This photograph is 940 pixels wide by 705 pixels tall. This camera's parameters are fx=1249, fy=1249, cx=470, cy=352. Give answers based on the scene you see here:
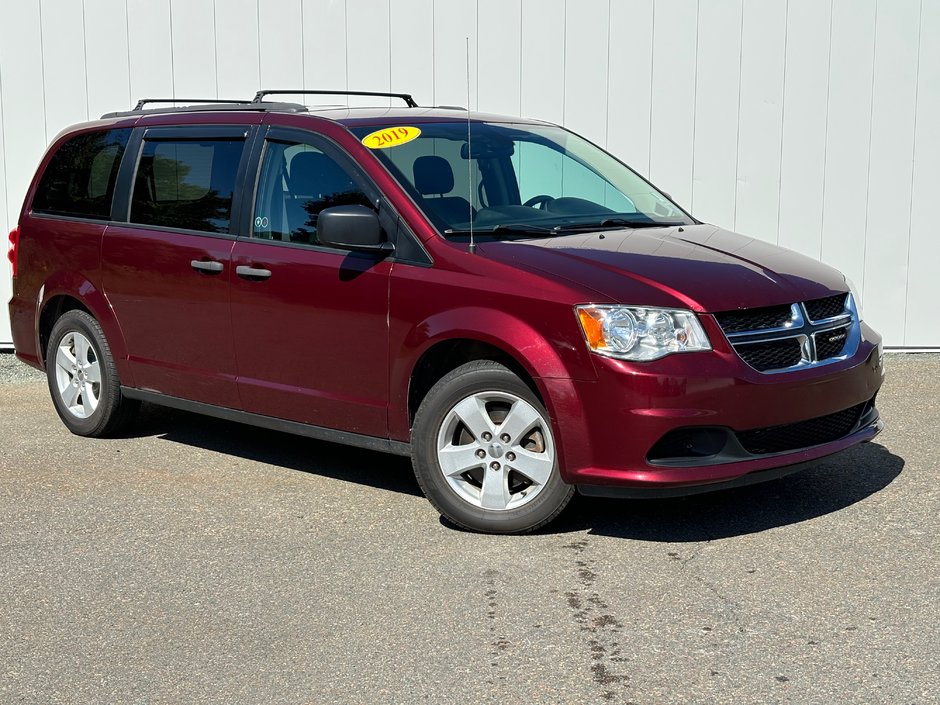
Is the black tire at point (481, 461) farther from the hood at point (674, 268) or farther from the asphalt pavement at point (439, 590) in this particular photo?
the hood at point (674, 268)

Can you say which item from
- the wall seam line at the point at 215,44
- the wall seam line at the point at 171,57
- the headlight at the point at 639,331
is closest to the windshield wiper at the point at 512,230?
the headlight at the point at 639,331

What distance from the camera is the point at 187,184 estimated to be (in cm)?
618

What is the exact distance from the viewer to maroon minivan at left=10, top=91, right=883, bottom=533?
4.67m

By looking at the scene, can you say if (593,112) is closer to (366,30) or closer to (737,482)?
(366,30)

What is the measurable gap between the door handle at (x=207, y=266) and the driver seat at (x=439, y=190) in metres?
1.08

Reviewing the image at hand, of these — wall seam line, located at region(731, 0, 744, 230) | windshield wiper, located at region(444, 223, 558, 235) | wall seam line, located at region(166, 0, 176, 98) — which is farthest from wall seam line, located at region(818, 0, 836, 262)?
wall seam line, located at region(166, 0, 176, 98)

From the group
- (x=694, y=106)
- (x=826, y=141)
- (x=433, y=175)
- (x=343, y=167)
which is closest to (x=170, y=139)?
(x=343, y=167)

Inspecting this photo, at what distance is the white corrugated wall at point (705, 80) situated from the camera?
28.6ft

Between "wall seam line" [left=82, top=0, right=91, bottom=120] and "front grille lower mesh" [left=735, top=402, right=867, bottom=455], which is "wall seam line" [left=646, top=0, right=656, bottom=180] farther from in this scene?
"wall seam line" [left=82, top=0, right=91, bottom=120]

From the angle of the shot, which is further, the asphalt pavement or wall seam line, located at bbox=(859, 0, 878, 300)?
wall seam line, located at bbox=(859, 0, 878, 300)

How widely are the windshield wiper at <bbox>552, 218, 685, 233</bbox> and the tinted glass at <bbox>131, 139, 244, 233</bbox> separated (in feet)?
5.30

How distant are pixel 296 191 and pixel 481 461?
1592 mm

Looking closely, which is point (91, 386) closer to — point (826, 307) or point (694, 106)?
point (826, 307)

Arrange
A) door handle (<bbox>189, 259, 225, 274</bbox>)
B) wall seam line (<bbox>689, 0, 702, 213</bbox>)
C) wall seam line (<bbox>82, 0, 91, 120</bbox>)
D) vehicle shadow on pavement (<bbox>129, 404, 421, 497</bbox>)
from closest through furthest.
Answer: door handle (<bbox>189, 259, 225, 274</bbox>) → vehicle shadow on pavement (<bbox>129, 404, 421, 497</bbox>) → wall seam line (<bbox>689, 0, 702, 213</bbox>) → wall seam line (<bbox>82, 0, 91, 120</bbox>)
